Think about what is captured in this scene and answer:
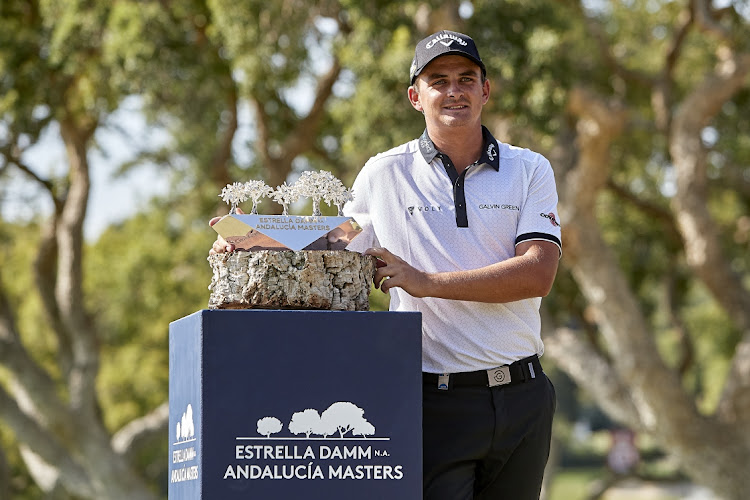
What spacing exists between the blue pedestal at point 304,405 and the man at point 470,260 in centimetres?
49

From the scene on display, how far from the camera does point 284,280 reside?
319 centimetres

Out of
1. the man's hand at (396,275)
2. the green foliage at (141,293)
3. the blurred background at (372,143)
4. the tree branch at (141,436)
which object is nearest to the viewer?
the man's hand at (396,275)

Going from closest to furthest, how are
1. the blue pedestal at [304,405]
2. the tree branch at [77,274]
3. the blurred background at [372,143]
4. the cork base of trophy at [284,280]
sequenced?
the blue pedestal at [304,405], the cork base of trophy at [284,280], the blurred background at [372,143], the tree branch at [77,274]

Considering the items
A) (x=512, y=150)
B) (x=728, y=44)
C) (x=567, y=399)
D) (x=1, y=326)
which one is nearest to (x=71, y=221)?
(x=1, y=326)

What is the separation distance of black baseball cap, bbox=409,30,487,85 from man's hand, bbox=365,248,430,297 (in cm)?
68

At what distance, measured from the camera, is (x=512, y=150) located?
391 centimetres

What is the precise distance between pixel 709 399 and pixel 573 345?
1580 centimetres

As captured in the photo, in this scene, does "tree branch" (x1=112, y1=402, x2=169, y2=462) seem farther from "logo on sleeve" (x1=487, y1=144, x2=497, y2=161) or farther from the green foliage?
"logo on sleeve" (x1=487, y1=144, x2=497, y2=161)

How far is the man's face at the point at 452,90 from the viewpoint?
12.3ft

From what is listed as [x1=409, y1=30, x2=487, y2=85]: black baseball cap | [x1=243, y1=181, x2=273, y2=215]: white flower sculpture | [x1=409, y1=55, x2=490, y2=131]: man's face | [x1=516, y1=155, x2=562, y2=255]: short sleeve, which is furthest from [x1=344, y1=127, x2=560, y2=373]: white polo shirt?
[x1=243, y1=181, x2=273, y2=215]: white flower sculpture

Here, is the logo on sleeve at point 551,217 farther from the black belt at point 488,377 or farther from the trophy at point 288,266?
the trophy at point 288,266

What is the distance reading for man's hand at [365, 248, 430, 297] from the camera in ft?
11.0

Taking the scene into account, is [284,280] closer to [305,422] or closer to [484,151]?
[305,422]

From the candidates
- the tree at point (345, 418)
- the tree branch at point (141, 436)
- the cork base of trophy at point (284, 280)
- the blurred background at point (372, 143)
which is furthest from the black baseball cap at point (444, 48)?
the tree branch at point (141, 436)
